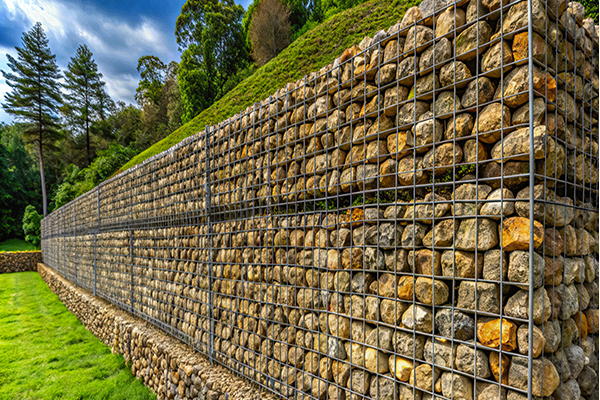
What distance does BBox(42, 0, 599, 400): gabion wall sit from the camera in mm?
1365

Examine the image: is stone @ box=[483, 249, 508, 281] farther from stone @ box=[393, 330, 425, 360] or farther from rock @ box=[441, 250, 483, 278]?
stone @ box=[393, 330, 425, 360]

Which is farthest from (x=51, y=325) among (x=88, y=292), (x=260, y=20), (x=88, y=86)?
(x=88, y=86)

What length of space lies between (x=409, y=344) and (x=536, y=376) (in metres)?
0.57

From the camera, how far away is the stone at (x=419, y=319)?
1.60 metres

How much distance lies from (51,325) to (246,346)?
25.0ft

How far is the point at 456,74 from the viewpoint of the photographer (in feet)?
5.12

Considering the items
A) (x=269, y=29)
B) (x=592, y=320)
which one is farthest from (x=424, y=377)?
(x=269, y=29)

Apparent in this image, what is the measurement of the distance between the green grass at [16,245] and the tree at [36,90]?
8971mm

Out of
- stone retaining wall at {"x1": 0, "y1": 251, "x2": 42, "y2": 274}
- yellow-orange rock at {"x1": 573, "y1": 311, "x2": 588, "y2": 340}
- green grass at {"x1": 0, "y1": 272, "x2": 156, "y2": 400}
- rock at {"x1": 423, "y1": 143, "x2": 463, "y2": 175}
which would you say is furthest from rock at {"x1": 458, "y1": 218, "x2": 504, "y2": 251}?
stone retaining wall at {"x1": 0, "y1": 251, "x2": 42, "y2": 274}

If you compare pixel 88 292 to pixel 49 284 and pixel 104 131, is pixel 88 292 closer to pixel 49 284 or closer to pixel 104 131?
pixel 49 284

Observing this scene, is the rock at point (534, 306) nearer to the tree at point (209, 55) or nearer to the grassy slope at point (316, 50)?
the grassy slope at point (316, 50)

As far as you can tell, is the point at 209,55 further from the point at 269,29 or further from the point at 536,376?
the point at 536,376

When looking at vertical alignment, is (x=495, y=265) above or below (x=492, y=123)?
below

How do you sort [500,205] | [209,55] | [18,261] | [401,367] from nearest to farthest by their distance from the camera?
[500,205]
[401,367]
[18,261]
[209,55]
